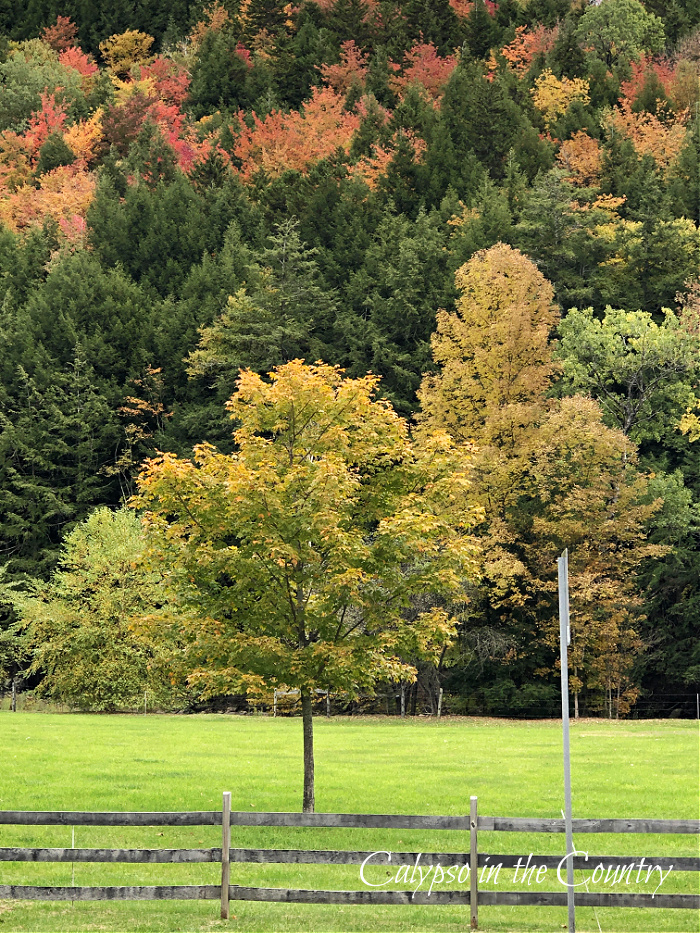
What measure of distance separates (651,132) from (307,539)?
74.4 meters

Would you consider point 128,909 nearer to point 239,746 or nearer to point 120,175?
point 239,746

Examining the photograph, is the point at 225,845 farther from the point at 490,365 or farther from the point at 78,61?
the point at 78,61

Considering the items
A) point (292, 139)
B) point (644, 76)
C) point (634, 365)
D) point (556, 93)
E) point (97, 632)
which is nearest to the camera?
point (97, 632)

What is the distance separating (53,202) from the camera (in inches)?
3789

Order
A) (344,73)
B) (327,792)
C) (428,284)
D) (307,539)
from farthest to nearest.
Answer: (344,73)
(428,284)
(327,792)
(307,539)

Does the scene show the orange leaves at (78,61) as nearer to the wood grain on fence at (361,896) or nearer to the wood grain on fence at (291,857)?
the wood grain on fence at (291,857)

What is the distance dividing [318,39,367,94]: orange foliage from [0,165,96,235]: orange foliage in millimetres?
29962

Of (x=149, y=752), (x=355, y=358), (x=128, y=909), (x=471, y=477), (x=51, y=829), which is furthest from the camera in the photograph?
(x=355, y=358)

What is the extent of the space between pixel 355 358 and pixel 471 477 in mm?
20122

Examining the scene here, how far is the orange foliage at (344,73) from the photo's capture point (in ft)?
391

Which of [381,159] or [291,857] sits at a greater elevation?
[381,159]

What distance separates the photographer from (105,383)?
76.5 meters

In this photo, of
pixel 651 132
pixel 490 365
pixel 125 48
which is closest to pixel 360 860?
pixel 490 365

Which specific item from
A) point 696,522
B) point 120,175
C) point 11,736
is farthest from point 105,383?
point 11,736
